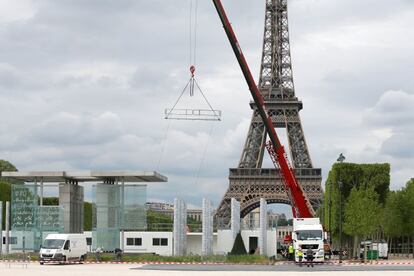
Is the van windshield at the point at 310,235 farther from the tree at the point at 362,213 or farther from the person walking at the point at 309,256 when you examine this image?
the tree at the point at 362,213

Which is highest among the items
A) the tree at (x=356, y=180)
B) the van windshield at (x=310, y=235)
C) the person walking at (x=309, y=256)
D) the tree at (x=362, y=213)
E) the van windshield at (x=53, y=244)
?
the tree at (x=356, y=180)

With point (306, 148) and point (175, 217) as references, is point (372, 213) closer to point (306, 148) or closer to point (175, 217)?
point (175, 217)

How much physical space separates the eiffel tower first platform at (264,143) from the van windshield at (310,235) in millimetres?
50664

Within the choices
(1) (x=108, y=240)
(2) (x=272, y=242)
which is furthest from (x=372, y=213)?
(1) (x=108, y=240)

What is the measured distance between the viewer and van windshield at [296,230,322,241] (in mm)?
55438

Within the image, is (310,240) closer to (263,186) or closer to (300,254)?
(300,254)

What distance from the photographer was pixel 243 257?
194 ft

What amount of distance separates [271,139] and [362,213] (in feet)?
50.6

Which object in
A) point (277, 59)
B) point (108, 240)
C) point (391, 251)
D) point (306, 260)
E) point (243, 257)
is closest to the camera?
point (306, 260)

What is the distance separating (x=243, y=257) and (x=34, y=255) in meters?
15.4

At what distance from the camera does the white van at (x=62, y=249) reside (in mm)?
54781

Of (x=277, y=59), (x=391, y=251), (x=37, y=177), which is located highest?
(x=277, y=59)

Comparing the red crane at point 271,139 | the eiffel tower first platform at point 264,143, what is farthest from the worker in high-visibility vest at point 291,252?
the eiffel tower first platform at point 264,143

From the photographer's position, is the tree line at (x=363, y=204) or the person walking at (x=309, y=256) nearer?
the person walking at (x=309, y=256)
